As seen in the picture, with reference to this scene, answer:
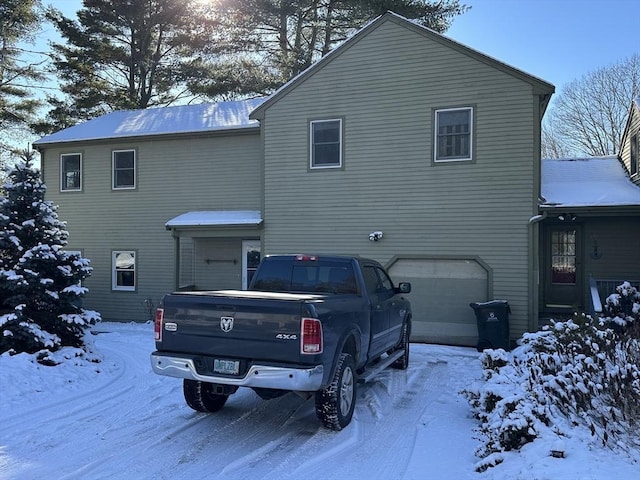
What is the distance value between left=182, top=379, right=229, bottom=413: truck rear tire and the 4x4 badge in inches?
41.5

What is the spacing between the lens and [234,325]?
17.0 ft

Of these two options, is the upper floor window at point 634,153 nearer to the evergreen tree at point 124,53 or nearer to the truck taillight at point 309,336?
the truck taillight at point 309,336

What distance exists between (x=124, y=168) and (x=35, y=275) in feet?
27.5

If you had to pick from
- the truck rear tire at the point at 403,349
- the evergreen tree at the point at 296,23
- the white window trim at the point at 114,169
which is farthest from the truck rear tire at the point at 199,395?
the evergreen tree at the point at 296,23

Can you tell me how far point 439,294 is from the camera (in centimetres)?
1216

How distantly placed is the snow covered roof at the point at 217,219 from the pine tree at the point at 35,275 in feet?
15.2

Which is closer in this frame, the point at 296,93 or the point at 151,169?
the point at 296,93

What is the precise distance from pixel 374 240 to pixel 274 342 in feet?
25.6

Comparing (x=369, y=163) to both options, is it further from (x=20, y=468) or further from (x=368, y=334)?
(x=20, y=468)

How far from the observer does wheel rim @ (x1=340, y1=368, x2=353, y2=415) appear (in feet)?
18.4

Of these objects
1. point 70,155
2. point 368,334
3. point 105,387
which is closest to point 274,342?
point 368,334

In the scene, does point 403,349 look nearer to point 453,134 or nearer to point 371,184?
point 371,184

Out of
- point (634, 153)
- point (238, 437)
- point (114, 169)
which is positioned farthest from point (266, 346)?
point (114, 169)

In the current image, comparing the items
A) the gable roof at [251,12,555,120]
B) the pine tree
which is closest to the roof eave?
the gable roof at [251,12,555,120]
